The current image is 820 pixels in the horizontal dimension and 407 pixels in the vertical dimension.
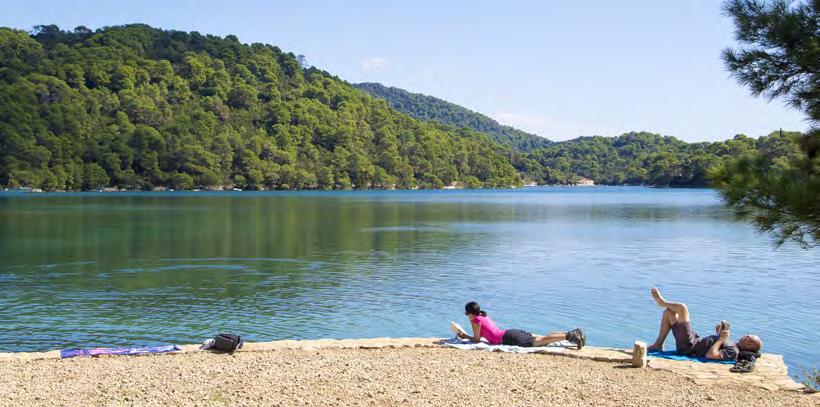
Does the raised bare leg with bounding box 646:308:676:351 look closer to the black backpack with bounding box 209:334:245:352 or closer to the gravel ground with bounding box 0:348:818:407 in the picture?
the gravel ground with bounding box 0:348:818:407

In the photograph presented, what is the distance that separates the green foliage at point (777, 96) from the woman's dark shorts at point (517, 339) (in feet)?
17.3

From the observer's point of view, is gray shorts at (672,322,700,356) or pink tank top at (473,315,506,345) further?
pink tank top at (473,315,506,345)

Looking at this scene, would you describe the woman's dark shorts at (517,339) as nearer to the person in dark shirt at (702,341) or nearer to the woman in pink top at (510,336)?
the woman in pink top at (510,336)

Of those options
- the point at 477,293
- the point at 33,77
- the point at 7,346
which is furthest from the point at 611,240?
the point at 33,77

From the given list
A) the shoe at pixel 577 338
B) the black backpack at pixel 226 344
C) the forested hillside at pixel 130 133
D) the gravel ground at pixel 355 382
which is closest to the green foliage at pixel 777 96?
the gravel ground at pixel 355 382

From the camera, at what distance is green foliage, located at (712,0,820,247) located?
830cm

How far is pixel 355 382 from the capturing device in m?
10.4

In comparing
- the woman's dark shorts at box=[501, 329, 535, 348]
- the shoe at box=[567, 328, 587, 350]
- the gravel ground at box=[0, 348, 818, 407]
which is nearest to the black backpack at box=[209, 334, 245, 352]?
the gravel ground at box=[0, 348, 818, 407]

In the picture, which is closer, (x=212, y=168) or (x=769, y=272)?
(x=769, y=272)

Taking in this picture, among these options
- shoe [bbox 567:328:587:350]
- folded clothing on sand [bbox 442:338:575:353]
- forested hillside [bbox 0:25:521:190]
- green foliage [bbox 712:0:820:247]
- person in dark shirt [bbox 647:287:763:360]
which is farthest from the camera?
forested hillside [bbox 0:25:521:190]

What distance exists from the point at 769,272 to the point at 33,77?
168m

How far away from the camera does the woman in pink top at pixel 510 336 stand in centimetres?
1310

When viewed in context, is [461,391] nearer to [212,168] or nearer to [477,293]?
[477,293]

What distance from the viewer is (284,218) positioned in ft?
218
